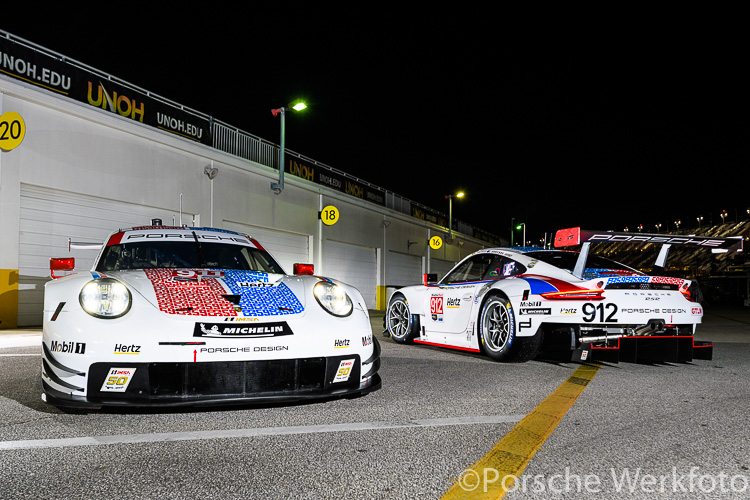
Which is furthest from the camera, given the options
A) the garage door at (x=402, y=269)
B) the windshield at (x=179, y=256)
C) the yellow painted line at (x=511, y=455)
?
the garage door at (x=402, y=269)

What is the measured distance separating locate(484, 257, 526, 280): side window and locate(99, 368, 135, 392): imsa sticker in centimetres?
454

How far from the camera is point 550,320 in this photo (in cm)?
568

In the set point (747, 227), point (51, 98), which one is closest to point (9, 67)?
point (51, 98)

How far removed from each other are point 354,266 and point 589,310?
17.2m

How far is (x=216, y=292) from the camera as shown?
3.59 m

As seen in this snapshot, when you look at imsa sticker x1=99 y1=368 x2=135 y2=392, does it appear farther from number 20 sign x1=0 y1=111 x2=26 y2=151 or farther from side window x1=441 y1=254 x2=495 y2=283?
number 20 sign x1=0 y1=111 x2=26 y2=151

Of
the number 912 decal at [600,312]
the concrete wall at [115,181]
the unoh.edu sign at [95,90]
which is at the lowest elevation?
the number 912 decal at [600,312]

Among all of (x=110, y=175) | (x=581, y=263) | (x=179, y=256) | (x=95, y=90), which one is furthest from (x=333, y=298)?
(x=95, y=90)

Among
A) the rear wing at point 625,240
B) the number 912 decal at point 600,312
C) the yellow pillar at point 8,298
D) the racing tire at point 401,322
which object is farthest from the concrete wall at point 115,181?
the number 912 decal at point 600,312

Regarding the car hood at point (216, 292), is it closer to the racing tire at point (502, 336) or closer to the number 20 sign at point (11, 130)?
the racing tire at point (502, 336)

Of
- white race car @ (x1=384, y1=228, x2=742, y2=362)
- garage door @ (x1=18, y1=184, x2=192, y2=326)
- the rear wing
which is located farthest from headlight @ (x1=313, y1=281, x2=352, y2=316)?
garage door @ (x1=18, y1=184, x2=192, y2=326)

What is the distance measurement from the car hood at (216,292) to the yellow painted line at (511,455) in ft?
4.77

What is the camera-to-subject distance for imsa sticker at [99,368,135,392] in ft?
10.0

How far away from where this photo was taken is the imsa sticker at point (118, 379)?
305 centimetres
